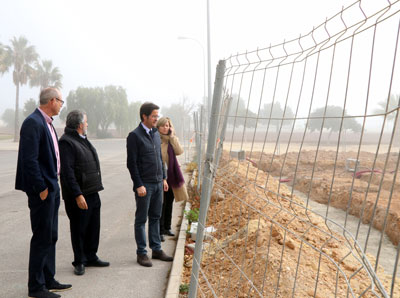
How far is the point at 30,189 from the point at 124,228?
3.03 m

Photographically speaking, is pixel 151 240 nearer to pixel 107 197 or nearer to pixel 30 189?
pixel 30 189

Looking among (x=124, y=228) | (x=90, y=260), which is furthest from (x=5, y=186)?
(x=90, y=260)

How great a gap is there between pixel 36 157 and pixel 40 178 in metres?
0.18

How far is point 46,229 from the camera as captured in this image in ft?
10.6

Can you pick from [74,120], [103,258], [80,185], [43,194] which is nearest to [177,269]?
[103,258]

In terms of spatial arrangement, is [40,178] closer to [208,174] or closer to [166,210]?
[208,174]

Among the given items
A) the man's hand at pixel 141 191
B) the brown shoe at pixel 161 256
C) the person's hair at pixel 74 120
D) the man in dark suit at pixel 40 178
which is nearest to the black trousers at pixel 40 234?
the man in dark suit at pixel 40 178

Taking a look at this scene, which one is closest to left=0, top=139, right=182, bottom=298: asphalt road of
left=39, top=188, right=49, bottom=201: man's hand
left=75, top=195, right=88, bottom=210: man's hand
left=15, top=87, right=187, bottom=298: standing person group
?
left=15, top=87, right=187, bottom=298: standing person group

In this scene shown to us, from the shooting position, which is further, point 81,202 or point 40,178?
point 81,202

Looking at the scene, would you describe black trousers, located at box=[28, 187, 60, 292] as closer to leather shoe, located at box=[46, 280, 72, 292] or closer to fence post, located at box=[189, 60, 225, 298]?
leather shoe, located at box=[46, 280, 72, 292]

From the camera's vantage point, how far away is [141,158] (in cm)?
414

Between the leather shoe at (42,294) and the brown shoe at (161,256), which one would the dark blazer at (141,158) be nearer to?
the brown shoe at (161,256)

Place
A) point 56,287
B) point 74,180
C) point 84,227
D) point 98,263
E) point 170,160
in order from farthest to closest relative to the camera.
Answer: point 170,160 → point 98,263 → point 84,227 → point 74,180 → point 56,287

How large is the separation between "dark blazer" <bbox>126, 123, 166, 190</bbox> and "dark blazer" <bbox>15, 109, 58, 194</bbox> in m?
0.96
